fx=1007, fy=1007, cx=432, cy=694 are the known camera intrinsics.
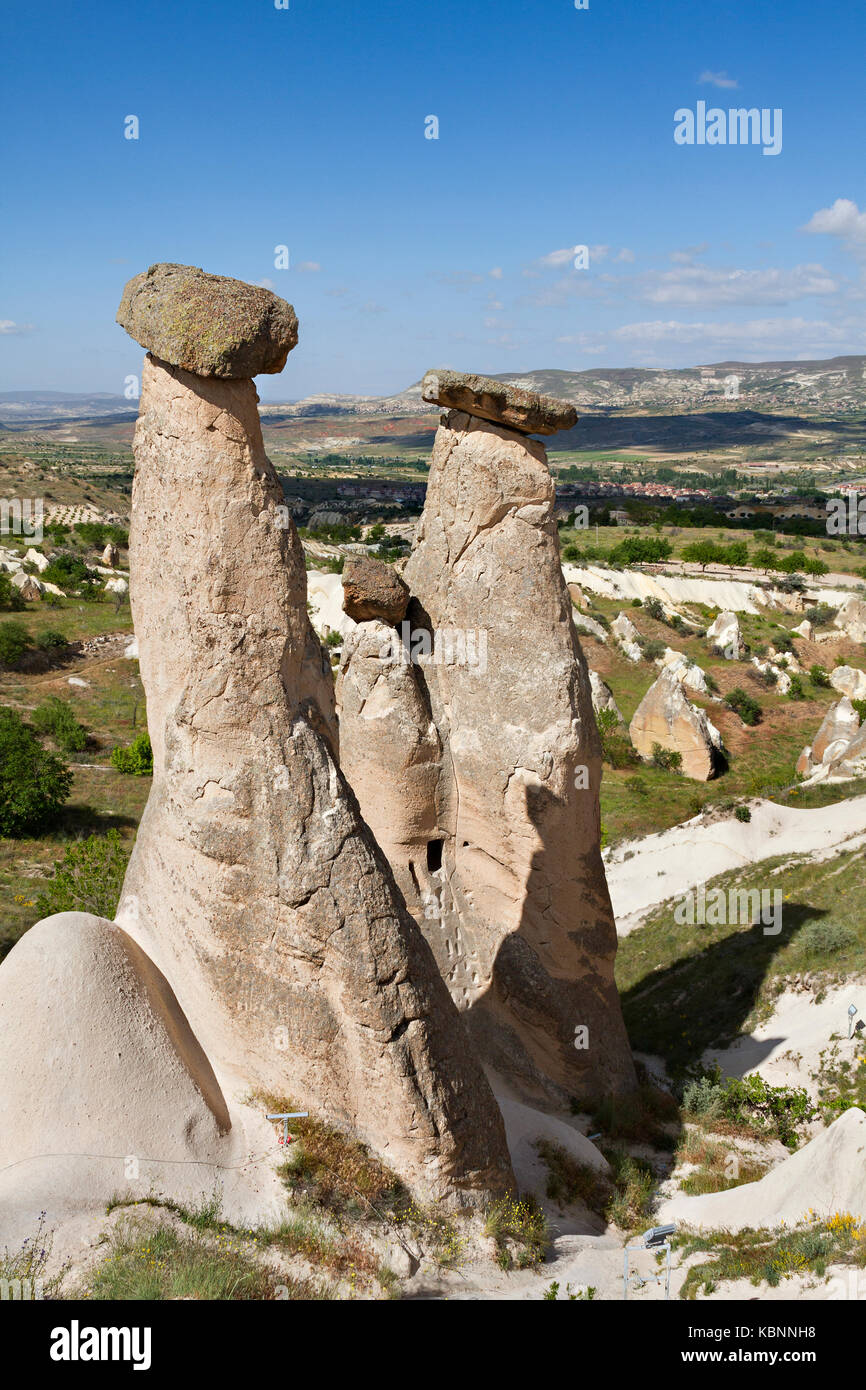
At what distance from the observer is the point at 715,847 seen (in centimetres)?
1978

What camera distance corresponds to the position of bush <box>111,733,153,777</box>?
28453 millimetres

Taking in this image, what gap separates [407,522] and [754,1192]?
6925 centimetres

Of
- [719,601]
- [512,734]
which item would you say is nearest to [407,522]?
[719,601]

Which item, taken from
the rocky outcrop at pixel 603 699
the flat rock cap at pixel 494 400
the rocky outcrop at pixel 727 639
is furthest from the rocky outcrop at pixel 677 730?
the flat rock cap at pixel 494 400

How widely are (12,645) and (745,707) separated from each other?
26.3 m

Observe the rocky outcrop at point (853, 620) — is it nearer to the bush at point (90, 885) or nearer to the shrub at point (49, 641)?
the shrub at point (49, 641)

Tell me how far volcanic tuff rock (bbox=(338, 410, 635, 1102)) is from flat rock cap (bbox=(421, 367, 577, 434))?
19 centimetres

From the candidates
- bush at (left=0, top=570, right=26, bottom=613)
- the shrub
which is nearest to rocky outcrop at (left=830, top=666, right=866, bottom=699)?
the shrub

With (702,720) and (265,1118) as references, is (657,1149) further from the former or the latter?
(702,720)

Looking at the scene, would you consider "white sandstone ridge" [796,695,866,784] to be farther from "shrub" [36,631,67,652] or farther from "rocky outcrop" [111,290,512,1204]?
"shrub" [36,631,67,652]

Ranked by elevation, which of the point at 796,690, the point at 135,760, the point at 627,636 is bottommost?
the point at 135,760

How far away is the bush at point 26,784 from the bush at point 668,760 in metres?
16.3

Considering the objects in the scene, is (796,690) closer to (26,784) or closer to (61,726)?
(61,726)

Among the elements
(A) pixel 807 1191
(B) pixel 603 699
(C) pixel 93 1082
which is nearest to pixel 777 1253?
(A) pixel 807 1191
